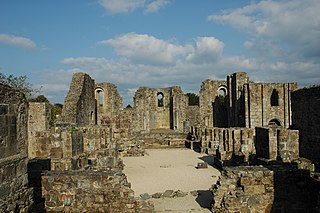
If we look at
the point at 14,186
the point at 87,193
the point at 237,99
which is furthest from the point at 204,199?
the point at 237,99

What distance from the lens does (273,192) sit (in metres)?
7.25

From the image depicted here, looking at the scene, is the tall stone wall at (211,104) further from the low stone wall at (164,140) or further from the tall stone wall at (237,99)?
the low stone wall at (164,140)

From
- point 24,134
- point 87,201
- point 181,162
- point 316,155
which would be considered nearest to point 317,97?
point 316,155

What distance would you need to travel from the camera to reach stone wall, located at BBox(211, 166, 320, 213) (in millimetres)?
7191

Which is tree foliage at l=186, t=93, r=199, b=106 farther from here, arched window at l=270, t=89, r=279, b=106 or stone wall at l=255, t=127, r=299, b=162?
stone wall at l=255, t=127, r=299, b=162

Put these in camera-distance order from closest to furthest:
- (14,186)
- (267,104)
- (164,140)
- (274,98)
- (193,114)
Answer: (14,186) → (164,140) → (267,104) → (274,98) → (193,114)

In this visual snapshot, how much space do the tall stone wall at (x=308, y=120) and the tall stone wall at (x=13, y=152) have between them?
10.9 metres

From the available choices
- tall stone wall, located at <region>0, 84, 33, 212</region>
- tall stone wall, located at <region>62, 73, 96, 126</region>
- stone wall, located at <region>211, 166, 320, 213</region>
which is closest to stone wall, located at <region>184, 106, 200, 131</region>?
tall stone wall, located at <region>62, 73, 96, 126</region>

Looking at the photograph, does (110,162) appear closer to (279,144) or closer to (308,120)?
(279,144)

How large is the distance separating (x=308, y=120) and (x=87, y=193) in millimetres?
10900

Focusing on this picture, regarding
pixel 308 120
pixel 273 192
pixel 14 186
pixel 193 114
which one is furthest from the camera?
pixel 193 114

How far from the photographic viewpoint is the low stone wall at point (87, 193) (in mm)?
6957

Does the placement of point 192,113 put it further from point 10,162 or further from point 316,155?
point 10,162

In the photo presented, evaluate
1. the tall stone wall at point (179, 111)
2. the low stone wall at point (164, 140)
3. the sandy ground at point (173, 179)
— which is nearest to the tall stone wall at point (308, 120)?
the sandy ground at point (173, 179)
